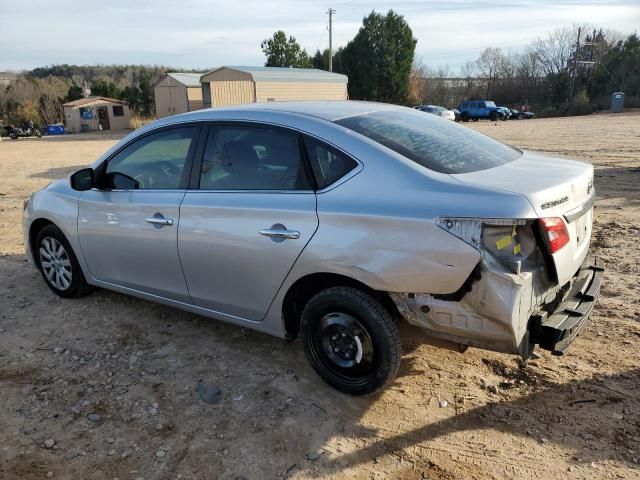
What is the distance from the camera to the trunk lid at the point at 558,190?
266 cm

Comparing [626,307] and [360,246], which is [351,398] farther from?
[626,307]

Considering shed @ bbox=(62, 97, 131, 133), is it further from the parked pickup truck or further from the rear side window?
the rear side window

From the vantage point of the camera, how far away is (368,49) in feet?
163

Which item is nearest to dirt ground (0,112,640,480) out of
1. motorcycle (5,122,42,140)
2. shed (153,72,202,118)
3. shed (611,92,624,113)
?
shed (153,72,202,118)

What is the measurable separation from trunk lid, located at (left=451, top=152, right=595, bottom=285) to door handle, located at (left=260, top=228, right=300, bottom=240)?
38.8 inches

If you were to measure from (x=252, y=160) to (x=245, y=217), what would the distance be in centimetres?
42

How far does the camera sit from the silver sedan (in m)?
2.63

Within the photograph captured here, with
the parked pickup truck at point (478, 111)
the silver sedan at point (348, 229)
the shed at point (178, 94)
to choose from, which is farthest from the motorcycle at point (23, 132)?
the silver sedan at point (348, 229)

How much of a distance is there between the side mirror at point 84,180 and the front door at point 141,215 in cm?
6

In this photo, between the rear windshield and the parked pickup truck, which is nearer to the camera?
the rear windshield

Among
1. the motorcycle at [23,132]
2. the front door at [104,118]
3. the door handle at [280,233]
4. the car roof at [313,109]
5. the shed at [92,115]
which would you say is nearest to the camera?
the door handle at [280,233]

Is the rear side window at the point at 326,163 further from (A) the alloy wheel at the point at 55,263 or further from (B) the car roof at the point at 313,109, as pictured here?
(A) the alloy wheel at the point at 55,263

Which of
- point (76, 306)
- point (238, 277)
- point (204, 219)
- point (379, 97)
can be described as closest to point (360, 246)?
point (238, 277)

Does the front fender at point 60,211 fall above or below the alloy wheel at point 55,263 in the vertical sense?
above
